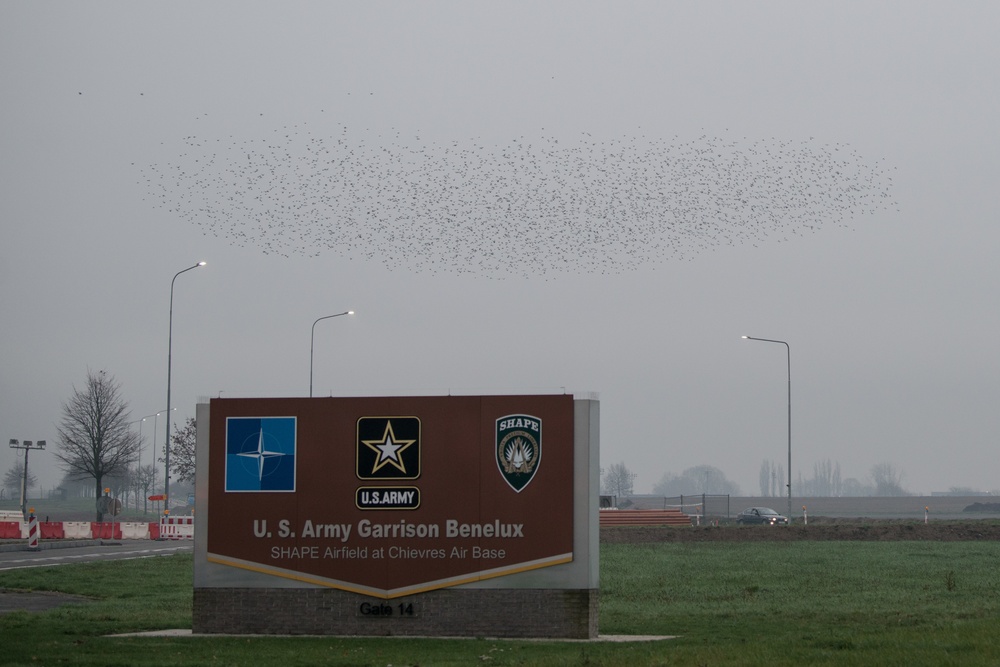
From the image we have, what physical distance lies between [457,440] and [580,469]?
1.99 metres

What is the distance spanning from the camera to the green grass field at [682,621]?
1645cm

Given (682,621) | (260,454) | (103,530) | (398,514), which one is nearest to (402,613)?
(398,514)

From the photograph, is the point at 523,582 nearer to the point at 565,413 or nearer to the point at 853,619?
the point at 565,413

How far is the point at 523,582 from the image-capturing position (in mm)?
19688

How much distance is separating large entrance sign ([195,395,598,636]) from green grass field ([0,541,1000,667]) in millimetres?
828

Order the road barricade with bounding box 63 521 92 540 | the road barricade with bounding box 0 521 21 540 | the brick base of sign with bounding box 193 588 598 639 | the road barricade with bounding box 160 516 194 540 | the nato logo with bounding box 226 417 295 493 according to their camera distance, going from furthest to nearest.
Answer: the road barricade with bounding box 63 521 92 540 → the road barricade with bounding box 160 516 194 540 → the road barricade with bounding box 0 521 21 540 → the nato logo with bounding box 226 417 295 493 → the brick base of sign with bounding box 193 588 598 639

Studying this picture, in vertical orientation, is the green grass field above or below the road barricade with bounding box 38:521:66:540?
above

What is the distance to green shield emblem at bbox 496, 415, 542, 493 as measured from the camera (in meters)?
19.8

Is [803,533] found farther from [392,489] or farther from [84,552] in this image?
[392,489]

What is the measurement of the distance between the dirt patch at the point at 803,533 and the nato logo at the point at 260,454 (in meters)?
35.3

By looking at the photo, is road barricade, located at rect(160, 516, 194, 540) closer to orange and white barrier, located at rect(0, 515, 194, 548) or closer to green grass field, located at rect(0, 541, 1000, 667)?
orange and white barrier, located at rect(0, 515, 194, 548)

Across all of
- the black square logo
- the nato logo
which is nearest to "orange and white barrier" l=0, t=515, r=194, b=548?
the nato logo

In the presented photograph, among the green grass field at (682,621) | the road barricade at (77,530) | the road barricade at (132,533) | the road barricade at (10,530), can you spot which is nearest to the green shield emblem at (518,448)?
the green grass field at (682,621)

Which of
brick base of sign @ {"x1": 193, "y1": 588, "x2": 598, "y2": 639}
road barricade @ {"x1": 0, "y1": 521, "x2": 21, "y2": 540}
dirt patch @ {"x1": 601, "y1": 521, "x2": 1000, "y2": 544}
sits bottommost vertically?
road barricade @ {"x1": 0, "y1": 521, "x2": 21, "y2": 540}
